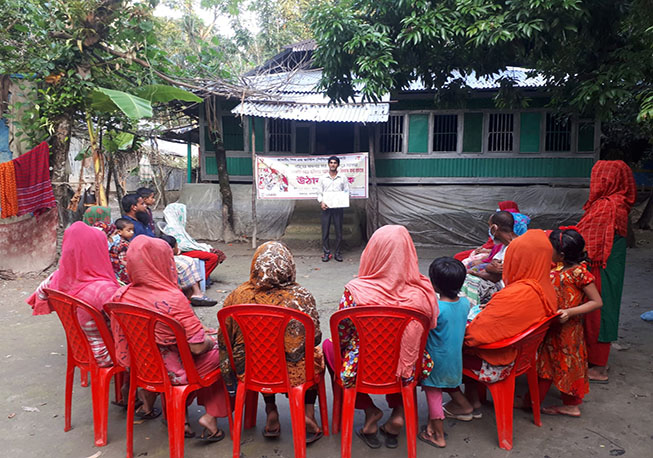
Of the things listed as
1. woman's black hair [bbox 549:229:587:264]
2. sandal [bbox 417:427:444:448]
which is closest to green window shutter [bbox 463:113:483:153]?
woman's black hair [bbox 549:229:587:264]

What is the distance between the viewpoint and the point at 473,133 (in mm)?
10758

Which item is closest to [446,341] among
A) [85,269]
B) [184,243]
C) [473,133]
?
[85,269]

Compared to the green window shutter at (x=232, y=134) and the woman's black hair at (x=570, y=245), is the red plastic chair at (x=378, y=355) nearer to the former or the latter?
the woman's black hair at (x=570, y=245)

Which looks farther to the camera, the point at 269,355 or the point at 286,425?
the point at 286,425

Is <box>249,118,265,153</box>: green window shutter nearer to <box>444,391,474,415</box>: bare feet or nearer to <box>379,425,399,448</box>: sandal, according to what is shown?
<box>444,391,474,415</box>: bare feet

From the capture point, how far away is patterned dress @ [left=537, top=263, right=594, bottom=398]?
9.63ft

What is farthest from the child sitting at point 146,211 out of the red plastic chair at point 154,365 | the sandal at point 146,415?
the red plastic chair at point 154,365

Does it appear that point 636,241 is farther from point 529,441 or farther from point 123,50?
point 123,50

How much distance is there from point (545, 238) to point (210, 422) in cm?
225

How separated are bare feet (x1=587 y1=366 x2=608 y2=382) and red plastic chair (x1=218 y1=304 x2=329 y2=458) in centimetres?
240

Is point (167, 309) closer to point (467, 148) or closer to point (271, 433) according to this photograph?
point (271, 433)

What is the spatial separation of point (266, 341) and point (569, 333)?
1965mm

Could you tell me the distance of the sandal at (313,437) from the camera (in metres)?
2.68

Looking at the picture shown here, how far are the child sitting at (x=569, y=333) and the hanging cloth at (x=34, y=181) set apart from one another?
23.2ft
